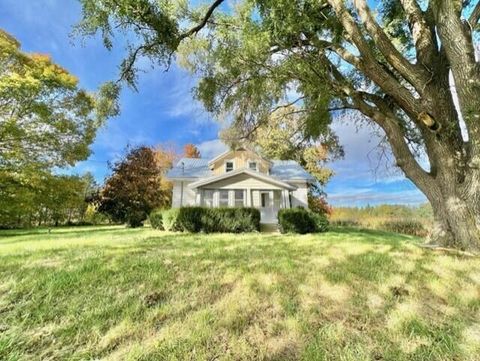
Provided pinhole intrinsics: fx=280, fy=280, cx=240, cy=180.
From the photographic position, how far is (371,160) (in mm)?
8695

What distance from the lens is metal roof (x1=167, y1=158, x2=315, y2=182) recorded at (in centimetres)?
2005

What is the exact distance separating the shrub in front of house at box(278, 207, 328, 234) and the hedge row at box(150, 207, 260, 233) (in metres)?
1.28

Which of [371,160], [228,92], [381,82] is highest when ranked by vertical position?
[228,92]

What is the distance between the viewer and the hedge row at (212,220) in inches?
489

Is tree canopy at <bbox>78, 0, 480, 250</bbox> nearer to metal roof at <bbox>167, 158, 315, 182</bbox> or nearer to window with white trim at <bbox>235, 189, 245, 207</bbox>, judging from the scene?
window with white trim at <bbox>235, 189, 245, 207</bbox>

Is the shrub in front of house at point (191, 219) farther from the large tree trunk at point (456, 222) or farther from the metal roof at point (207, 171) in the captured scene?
the large tree trunk at point (456, 222)

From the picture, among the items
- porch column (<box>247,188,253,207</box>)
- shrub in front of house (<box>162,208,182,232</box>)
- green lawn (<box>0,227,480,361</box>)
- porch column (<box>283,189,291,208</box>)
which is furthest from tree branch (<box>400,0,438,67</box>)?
porch column (<box>283,189,291,208</box>)

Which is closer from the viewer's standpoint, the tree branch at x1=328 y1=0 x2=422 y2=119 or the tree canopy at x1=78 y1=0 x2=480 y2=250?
the tree canopy at x1=78 y1=0 x2=480 y2=250

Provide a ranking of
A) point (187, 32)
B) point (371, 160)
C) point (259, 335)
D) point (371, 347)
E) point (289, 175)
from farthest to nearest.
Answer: point (289, 175)
point (371, 160)
point (187, 32)
point (259, 335)
point (371, 347)

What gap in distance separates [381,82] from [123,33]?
19.0 feet

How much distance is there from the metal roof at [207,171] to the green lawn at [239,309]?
50.1 feet

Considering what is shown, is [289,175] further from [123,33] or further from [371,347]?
[371,347]

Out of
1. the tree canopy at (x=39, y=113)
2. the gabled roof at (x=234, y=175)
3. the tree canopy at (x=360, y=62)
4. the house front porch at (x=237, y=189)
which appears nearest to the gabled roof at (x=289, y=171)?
the house front porch at (x=237, y=189)

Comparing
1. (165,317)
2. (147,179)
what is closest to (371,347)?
(165,317)
